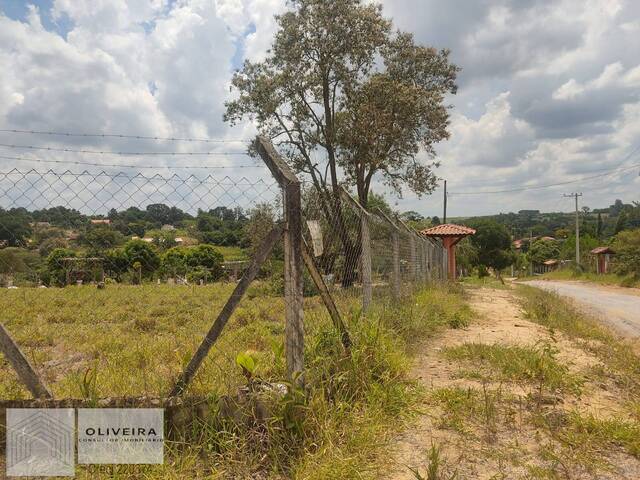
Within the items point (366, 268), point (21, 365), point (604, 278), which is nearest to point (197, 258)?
point (366, 268)

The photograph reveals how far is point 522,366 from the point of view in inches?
192

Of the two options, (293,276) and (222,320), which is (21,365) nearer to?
(222,320)

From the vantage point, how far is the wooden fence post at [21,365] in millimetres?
2969

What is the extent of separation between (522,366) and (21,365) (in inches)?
175

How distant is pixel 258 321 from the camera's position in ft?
29.3

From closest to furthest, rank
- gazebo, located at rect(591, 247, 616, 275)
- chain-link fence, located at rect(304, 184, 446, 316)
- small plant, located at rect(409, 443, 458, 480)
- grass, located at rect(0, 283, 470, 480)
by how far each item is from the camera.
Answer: small plant, located at rect(409, 443, 458, 480) < grass, located at rect(0, 283, 470, 480) < chain-link fence, located at rect(304, 184, 446, 316) < gazebo, located at rect(591, 247, 616, 275)

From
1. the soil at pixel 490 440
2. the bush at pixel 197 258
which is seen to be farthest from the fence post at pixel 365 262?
the bush at pixel 197 258

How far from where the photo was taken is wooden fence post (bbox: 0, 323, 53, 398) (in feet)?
9.74

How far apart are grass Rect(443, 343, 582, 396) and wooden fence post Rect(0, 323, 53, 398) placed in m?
3.82

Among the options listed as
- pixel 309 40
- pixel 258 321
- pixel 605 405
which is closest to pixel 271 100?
pixel 309 40

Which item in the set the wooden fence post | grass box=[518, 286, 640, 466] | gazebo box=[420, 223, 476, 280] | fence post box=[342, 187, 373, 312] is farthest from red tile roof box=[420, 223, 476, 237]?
the wooden fence post

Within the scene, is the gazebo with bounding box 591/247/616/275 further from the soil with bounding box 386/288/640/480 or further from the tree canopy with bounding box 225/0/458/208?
the soil with bounding box 386/288/640/480

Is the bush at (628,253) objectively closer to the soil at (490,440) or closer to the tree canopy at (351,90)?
the tree canopy at (351,90)

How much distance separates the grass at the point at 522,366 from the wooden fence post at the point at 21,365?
3.82 meters
